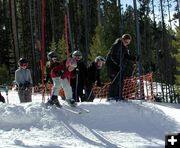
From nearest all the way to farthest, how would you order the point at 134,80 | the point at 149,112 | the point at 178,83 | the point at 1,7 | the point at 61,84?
the point at 61,84 → the point at 149,112 → the point at 134,80 → the point at 178,83 → the point at 1,7

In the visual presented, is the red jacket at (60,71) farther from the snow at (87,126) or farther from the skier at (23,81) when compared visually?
the skier at (23,81)

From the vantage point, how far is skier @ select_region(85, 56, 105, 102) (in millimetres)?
12516

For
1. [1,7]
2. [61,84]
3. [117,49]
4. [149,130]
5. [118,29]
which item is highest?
[1,7]

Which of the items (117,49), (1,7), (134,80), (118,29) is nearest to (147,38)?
(1,7)

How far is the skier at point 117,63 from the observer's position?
11297 mm

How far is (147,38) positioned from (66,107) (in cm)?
4061

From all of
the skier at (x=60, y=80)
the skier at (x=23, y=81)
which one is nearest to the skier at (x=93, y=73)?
the skier at (x=23, y=81)

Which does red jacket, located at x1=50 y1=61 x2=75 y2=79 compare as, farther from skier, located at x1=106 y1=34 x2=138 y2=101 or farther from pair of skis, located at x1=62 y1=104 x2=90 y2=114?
skier, located at x1=106 y1=34 x2=138 y2=101

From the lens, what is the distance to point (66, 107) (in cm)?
1023

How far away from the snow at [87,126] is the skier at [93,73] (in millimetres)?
1852

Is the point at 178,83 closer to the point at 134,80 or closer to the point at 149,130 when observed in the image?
the point at 134,80

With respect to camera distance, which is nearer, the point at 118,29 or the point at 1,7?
the point at 118,29

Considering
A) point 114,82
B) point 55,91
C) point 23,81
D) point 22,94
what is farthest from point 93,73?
point 55,91

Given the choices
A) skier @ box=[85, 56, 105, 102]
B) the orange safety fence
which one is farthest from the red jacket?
the orange safety fence
